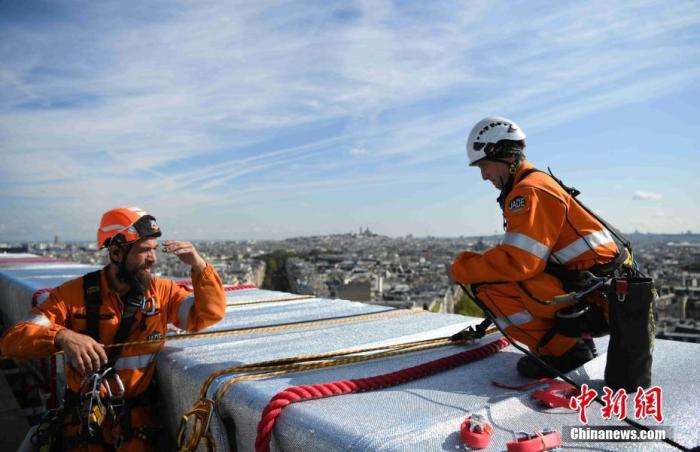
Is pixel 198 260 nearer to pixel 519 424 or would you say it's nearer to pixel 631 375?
pixel 519 424

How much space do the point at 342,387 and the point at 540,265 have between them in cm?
134

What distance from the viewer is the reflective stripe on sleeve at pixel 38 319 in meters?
2.90

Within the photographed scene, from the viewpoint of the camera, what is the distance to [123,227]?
315 centimetres

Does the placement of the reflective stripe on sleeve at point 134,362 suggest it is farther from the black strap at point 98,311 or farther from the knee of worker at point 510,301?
the knee of worker at point 510,301

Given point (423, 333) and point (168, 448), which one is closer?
point (168, 448)

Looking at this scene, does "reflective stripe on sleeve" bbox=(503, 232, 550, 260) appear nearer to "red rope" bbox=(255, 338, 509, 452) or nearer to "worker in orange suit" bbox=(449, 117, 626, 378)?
"worker in orange suit" bbox=(449, 117, 626, 378)

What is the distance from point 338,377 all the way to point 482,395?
0.81m

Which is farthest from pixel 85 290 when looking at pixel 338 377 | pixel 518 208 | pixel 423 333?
pixel 518 208

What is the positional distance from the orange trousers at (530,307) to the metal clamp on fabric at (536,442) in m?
1.03

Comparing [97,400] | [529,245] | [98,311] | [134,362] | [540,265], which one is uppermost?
[529,245]

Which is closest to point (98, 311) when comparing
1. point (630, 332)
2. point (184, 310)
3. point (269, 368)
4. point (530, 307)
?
point (184, 310)

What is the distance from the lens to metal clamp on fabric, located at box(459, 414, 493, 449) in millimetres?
1934

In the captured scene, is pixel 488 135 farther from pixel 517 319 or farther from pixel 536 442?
pixel 536 442

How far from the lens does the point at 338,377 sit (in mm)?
2770
